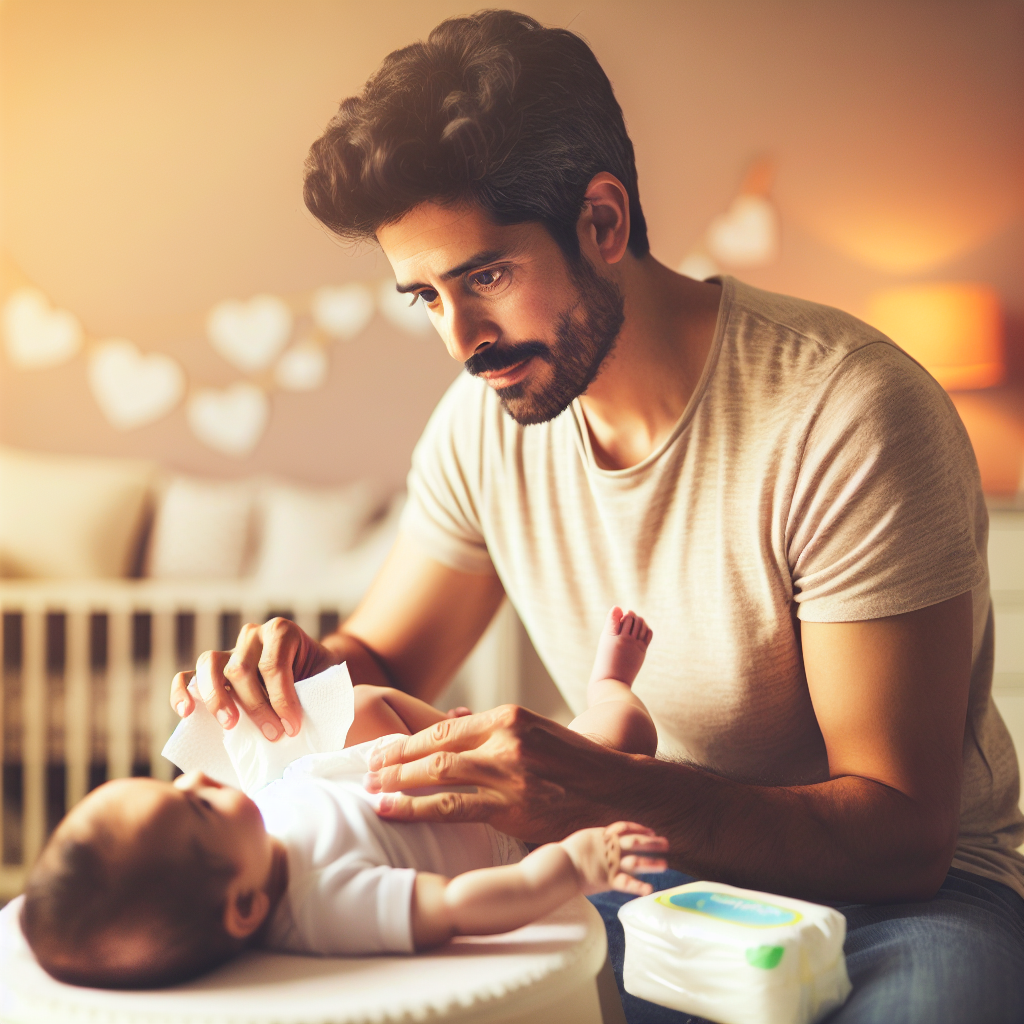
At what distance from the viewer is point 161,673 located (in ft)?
7.22

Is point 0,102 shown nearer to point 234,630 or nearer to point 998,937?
point 234,630

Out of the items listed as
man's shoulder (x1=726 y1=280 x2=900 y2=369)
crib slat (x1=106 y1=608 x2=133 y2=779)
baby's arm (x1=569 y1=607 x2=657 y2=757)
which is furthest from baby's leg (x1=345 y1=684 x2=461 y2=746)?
crib slat (x1=106 y1=608 x2=133 y2=779)

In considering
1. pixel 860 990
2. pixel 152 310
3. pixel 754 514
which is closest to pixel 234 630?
pixel 152 310

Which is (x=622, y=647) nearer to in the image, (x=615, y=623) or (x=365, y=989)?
(x=615, y=623)

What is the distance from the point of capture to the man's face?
35.7 inches

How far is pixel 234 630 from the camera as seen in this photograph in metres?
2.30

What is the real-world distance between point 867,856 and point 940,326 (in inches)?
85.6

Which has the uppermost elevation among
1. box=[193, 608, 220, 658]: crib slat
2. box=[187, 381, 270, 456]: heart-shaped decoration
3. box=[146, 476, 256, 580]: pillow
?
box=[187, 381, 270, 456]: heart-shaped decoration

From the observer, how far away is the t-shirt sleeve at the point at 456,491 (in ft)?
3.83

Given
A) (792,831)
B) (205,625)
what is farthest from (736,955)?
(205,625)

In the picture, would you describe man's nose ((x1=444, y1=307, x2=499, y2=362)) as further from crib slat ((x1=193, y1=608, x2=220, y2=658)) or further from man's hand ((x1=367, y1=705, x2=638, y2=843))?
crib slat ((x1=193, y1=608, x2=220, y2=658))

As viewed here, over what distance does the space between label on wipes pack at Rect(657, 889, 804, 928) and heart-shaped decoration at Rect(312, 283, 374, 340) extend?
7.71 feet

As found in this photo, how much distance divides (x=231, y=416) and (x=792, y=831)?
2.40 meters

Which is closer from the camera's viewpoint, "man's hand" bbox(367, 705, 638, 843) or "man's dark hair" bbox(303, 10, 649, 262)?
"man's hand" bbox(367, 705, 638, 843)
